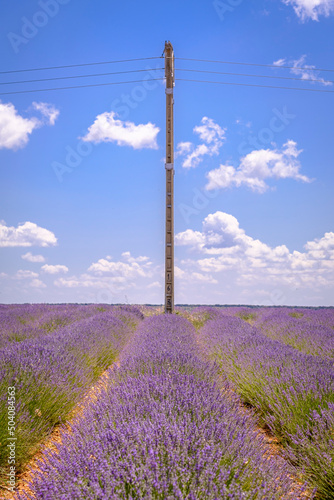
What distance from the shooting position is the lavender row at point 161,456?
146 cm

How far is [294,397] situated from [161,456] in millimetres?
1711

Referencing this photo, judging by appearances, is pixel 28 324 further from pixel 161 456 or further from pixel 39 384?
pixel 161 456

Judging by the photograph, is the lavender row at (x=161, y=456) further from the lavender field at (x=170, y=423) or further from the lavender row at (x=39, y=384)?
the lavender row at (x=39, y=384)

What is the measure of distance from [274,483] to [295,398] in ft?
4.68

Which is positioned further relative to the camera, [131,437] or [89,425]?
[89,425]

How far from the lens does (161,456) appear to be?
164 cm

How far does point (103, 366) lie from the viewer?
5266 mm

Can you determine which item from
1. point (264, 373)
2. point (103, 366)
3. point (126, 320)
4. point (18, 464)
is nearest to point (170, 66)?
point (126, 320)

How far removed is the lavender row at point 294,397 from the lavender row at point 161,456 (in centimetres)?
51

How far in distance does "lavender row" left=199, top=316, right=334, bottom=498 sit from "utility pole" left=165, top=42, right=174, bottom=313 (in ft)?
16.2

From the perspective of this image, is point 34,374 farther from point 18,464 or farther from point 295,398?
point 295,398

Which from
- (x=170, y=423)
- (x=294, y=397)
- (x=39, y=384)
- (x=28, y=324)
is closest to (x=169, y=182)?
(x=28, y=324)

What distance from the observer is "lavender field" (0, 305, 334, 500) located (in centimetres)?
154

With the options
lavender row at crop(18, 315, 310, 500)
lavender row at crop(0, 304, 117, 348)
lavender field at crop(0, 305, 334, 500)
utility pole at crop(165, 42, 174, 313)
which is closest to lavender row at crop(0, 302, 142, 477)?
lavender field at crop(0, 305, 334, 500)
